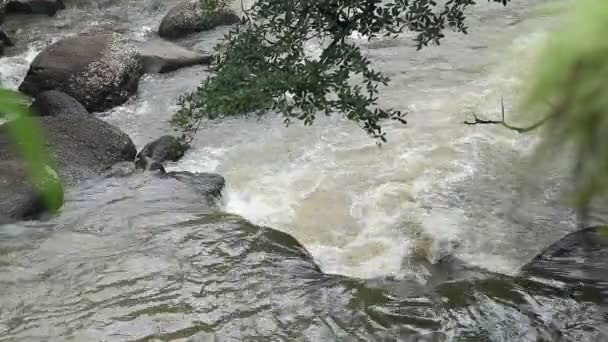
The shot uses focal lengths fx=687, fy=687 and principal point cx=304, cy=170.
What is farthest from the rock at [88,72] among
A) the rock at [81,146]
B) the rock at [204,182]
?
the rock at [204,182]

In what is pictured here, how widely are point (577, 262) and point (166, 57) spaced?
688cm

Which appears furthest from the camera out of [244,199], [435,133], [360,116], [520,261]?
[435,133]

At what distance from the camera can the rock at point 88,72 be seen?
8.61m

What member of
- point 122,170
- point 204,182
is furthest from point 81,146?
point 204,182

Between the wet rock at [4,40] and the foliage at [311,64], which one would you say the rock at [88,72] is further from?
the foliage at [311,64]

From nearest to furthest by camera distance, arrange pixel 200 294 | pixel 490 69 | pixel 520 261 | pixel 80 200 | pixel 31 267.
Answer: pixel 200 294
pixel 31 267
pixel 520 261
pixel 80 200
pixel 490 69

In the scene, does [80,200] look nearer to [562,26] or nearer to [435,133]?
[435,133]

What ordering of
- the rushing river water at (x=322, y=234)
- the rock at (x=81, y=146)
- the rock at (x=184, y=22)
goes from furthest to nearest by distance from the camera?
the rock at (x=184, y=22)
the rock at (x=81, y=146)
the rushing river water at (x=322, y=234)

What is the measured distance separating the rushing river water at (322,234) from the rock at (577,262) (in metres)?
0.24

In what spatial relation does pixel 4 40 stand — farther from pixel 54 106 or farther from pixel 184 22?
pixel 54 106

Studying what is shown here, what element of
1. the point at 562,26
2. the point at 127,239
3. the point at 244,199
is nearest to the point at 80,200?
the point at 127,239

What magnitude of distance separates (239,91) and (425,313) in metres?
1.62

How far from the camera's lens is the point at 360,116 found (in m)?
3.82

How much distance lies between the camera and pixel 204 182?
20.7ft
